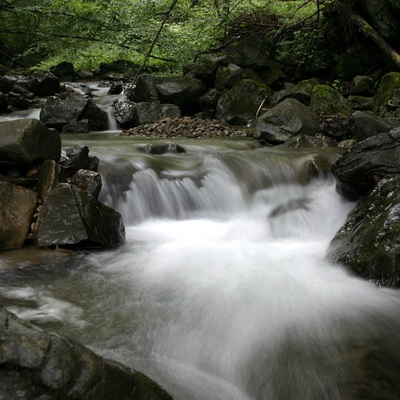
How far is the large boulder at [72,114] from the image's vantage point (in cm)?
1084

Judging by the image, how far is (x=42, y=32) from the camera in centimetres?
1309

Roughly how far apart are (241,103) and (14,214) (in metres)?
8.94

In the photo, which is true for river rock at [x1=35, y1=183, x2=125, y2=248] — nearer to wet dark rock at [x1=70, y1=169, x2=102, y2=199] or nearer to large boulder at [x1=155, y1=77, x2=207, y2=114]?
wet dark rock at [x1=70, y1=169, x2=102, y2=199]

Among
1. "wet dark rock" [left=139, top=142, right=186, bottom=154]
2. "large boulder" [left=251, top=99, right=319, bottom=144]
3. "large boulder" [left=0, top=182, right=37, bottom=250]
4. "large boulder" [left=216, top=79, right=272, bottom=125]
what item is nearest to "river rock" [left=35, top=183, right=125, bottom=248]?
"large boulder" [left=0, top=182, right=37, bottom=250]

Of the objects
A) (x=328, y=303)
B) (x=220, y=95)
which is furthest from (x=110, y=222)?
(x=220, y=95)

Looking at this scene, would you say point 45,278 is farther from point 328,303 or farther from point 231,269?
point 328,303

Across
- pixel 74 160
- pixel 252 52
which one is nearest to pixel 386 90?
pixel 252 52

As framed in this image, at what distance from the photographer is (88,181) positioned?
5402 millimetres

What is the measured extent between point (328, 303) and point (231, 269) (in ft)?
3.73

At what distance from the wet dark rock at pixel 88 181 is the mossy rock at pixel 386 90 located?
816 centimetres

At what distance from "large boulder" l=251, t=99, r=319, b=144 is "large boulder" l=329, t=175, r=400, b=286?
15.7 ft

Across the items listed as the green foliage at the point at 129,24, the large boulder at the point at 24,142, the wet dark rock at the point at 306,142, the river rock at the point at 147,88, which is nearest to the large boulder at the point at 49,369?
the large boulder at the point at 24,142

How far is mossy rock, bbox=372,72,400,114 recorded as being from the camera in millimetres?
10547

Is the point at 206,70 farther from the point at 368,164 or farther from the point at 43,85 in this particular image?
the point at 368,164
